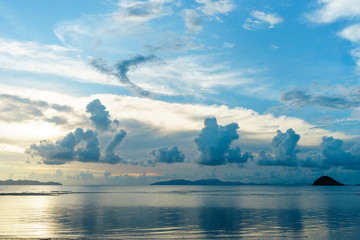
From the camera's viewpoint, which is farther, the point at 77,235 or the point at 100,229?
the point at 100,229

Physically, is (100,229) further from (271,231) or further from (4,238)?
(271,231)

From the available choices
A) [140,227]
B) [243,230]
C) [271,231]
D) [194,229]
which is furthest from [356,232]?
[140,227]

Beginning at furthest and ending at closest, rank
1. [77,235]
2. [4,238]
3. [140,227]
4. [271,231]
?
[140,227] < [271,231] < [77,235] < [4,238]

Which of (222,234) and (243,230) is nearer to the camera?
(222,234)

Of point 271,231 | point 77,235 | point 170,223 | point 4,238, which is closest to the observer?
point 4,238

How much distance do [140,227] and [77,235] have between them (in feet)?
42.2

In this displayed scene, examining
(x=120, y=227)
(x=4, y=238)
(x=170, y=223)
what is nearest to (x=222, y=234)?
(x=170, y=223)

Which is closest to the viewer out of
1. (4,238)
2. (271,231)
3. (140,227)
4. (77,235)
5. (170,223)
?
(4,238)

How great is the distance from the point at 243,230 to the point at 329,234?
48.3 feet

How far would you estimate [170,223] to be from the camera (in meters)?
67.2

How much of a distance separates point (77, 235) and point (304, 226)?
44.7 meters

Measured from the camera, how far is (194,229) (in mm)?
59406

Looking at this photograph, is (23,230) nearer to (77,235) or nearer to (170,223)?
(77,235)

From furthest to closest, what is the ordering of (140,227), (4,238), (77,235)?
(140,227)
(77,235)
(4,238)
